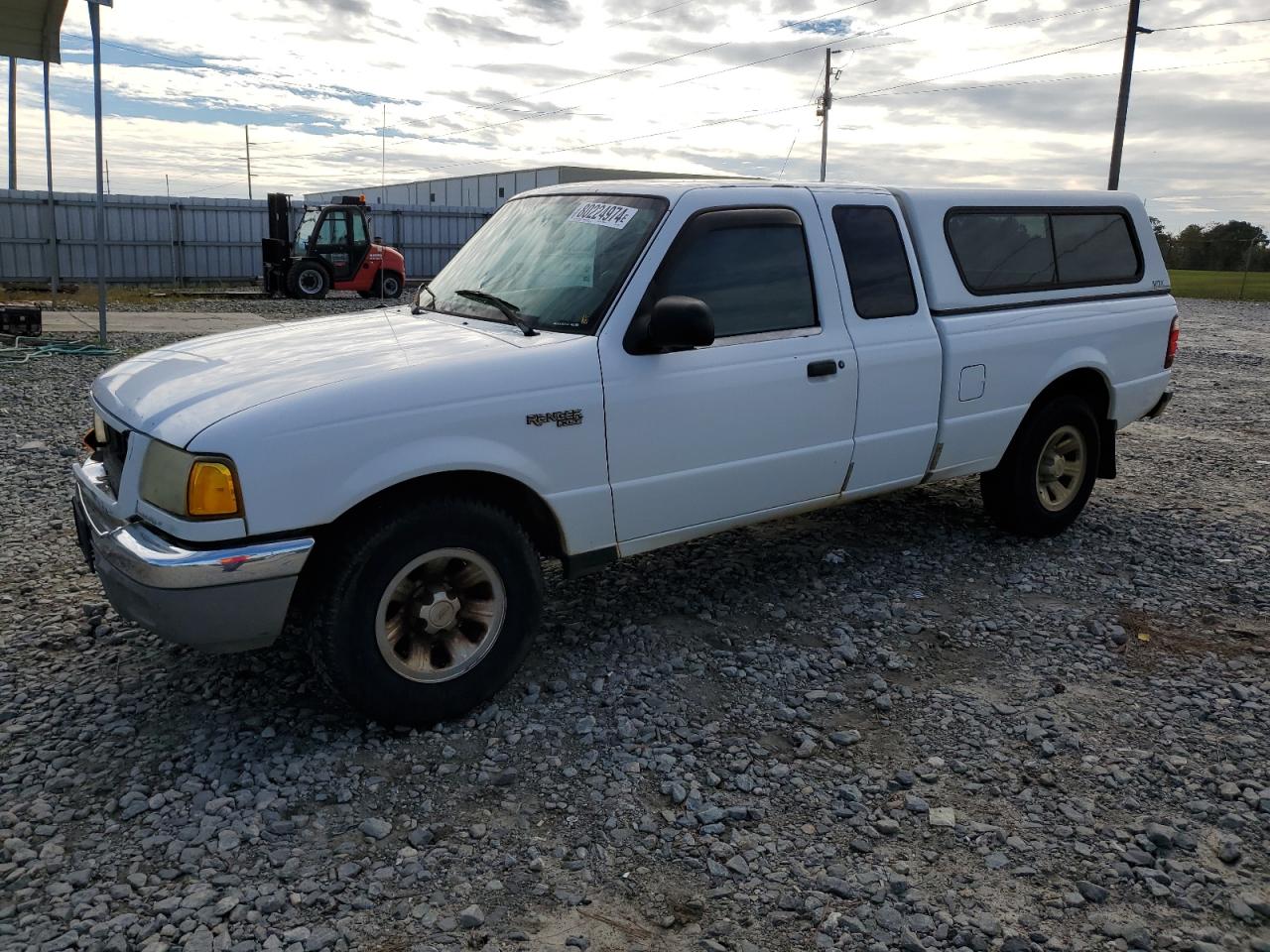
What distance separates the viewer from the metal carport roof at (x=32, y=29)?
12.7 metres

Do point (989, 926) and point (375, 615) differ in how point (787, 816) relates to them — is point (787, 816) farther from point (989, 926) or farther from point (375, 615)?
point (375, 615)

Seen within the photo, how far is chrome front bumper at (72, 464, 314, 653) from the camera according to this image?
10.4 ft

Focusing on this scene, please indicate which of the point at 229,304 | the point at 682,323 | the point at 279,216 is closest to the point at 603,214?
the point at 682,323

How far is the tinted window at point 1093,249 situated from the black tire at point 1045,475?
76cm

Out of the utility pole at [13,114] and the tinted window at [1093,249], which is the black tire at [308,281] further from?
the tinted window at [1093,249]

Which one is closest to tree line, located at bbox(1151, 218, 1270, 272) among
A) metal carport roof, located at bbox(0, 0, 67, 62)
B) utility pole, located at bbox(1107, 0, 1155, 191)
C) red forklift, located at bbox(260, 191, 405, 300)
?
utility pole, located at bbox(1107, 0, 1155, 191)

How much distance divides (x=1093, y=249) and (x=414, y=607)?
473cm

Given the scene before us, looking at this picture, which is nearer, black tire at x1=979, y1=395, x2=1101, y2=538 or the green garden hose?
black tire at x1=979, y1=395, x2=1101, y2=538

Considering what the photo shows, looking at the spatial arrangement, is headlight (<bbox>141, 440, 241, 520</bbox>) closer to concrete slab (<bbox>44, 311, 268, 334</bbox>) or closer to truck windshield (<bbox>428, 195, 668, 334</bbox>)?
truck windshield (<bbox>428, 195, 668, 334</bbox>)

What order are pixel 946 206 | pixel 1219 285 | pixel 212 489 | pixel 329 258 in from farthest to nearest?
pixel 1219 285 → pixel 329 258 → pixel 946 206 → pixel 212 489

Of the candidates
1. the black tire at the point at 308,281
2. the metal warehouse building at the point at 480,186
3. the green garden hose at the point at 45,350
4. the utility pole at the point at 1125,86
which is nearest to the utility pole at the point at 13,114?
the black tire at the point at 308,281

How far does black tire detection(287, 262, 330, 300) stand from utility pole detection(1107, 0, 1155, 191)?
68.0ft

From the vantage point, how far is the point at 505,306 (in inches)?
166

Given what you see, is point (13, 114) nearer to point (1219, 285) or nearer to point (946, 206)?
point (946, 206)
